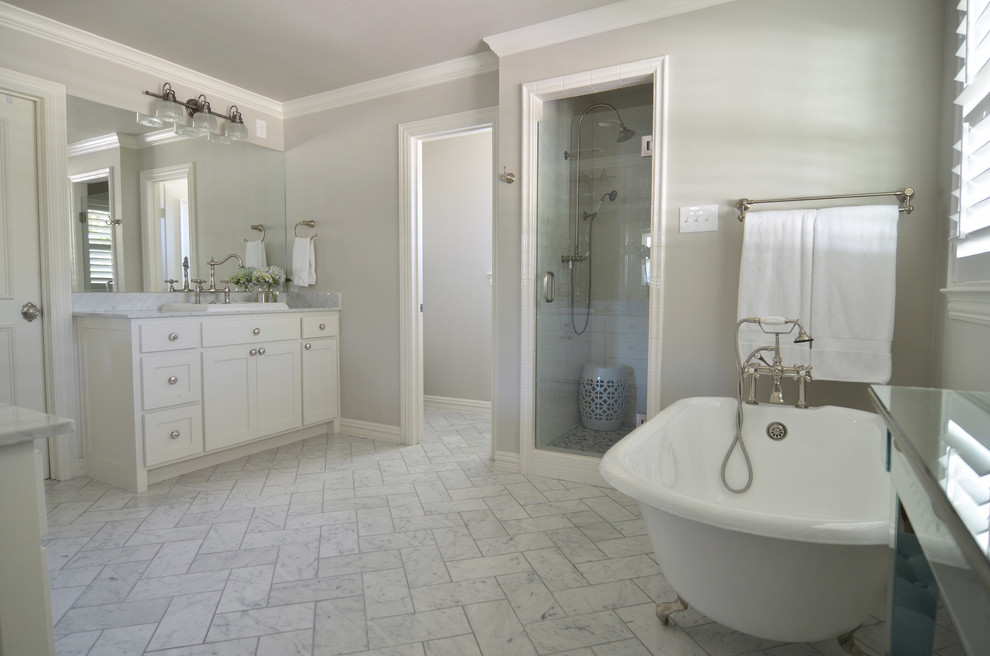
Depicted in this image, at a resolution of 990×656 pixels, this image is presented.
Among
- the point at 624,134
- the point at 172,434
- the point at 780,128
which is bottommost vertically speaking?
the point at 172,434

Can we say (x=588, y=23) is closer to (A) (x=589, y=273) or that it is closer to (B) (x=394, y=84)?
(A) (x=589, y=273)

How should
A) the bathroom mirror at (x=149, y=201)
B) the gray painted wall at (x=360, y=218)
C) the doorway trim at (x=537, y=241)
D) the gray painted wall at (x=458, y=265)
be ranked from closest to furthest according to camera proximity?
the doorway trim at (x=537, y=241)
the bathroom mirror at (x=149, y=201)
the gray painted wall at (x=360, y=218)
the gray painted wall at (x=458, y=265)

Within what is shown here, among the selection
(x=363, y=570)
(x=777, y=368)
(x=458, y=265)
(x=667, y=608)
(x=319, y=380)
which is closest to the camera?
(x=667, y=608)

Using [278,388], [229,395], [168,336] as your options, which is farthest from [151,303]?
[278,388]

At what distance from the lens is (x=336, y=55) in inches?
119

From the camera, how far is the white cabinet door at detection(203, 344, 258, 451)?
285 centimetres

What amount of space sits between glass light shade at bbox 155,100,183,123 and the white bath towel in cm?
102

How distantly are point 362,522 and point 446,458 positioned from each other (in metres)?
0.95

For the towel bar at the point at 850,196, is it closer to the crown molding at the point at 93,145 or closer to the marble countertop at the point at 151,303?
the marble countertop at the point at 151,303

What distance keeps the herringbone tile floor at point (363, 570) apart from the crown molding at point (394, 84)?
238 centimetres

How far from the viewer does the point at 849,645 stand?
53.5 inches

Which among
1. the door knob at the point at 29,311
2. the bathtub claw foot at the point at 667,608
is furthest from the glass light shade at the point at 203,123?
the bathtub claw foot at the point at 667,608

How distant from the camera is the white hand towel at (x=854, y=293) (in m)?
1.97

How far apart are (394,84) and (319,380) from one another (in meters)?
2.04
